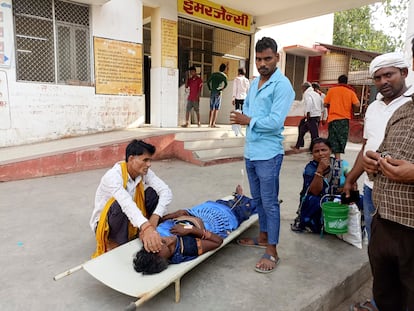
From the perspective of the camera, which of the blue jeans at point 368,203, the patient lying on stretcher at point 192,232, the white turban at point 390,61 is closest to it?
the white turban at point 390,61

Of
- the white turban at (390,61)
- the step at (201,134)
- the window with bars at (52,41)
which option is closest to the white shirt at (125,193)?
the white turban at (390,61)

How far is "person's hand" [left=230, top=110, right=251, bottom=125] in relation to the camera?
7.86 feet

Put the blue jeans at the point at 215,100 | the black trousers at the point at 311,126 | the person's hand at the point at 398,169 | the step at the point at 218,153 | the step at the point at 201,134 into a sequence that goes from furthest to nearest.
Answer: the blue jeans at the point at 215,100, the black trousers at the point at 311,126, the step at the point at 201,134, the step at the point at 218,153, the person's hand at the point at 398,169

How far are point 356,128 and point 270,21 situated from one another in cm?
485

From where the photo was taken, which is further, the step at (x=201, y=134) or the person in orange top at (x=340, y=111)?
the step at (x=201, y=134)

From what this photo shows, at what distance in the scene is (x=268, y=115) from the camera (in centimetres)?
244

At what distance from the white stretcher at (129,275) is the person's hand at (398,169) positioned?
4.23 feet

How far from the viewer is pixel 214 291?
2186mm

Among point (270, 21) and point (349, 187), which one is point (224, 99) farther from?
point (349, 187)

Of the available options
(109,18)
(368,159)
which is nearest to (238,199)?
(368,159)

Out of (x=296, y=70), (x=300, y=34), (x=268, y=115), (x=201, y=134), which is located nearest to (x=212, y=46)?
(x=300, y=34)

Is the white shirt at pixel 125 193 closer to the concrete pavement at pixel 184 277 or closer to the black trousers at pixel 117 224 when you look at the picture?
the black trousers at pixel 117 224

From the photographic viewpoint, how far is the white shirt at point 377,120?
195cm

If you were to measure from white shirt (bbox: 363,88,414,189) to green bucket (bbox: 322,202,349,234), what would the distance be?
2.33 ft
